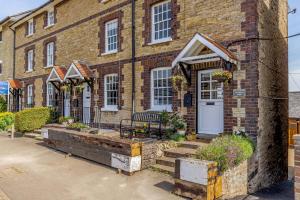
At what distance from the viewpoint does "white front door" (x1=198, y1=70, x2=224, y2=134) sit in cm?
933

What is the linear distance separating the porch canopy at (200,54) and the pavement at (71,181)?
148 inches

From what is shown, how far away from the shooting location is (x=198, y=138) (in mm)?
9602

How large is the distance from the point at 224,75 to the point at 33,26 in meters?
16.4

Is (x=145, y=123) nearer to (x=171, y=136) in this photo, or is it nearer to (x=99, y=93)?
(x=171, y=136)

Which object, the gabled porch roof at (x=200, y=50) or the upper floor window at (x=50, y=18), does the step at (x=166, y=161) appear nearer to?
the gabled porch roof at (x=200, y=50)

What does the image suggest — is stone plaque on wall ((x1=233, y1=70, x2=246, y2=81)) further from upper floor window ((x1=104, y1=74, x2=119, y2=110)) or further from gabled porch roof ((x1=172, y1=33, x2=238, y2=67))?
upper floor window ((x1=104, y1=74, x2=119, y2=110))

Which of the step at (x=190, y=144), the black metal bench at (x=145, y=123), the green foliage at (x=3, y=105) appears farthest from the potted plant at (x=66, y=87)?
the green foliage at (x=3, y=105)

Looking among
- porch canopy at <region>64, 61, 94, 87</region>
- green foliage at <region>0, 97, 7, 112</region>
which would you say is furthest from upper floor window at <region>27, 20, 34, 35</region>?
porch canopy at <region>64, 61, 94, 87</region>

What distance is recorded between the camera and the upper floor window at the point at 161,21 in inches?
431

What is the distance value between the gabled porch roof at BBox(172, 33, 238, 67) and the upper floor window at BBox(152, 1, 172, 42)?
187 centimetres

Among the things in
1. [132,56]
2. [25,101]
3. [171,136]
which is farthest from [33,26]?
[171,136]

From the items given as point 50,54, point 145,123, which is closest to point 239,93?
point 145,123

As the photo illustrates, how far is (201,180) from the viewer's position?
5812mm

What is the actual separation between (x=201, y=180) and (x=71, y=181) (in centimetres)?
342
